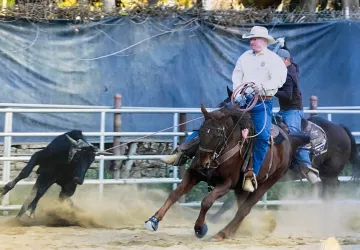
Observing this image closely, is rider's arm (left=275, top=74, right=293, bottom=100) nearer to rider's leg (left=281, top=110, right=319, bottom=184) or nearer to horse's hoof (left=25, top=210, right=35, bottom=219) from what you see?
rider's leg (left=281, top=110, right=319, bottom=184)

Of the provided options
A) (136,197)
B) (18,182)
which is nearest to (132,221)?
(136,197)

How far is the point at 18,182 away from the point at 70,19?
10.5ft

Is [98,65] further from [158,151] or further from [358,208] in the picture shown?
[358,208]

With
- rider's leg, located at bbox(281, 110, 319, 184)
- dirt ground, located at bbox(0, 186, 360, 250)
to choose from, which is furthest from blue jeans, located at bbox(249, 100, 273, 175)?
rider's leg, located at bbox(281, 110, 319, 184)

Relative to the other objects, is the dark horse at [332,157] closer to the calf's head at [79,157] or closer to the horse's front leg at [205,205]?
the horse's front leg at [205,205]

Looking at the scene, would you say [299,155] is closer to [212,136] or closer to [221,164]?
[221,164]

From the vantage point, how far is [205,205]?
8.23m

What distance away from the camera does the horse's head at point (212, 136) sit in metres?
8.16

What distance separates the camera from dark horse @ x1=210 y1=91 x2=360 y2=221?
1091cm

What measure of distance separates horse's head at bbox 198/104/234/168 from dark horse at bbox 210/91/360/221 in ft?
8.51

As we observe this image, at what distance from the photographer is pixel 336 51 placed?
13.5 metres

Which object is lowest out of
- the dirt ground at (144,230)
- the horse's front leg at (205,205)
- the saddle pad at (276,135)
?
the dirt ground at (144,230)

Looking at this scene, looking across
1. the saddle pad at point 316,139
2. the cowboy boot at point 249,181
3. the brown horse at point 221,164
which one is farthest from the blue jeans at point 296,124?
the cowboy boot at point 249,181

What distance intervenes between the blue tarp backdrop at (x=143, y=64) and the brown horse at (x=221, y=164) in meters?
3.46
